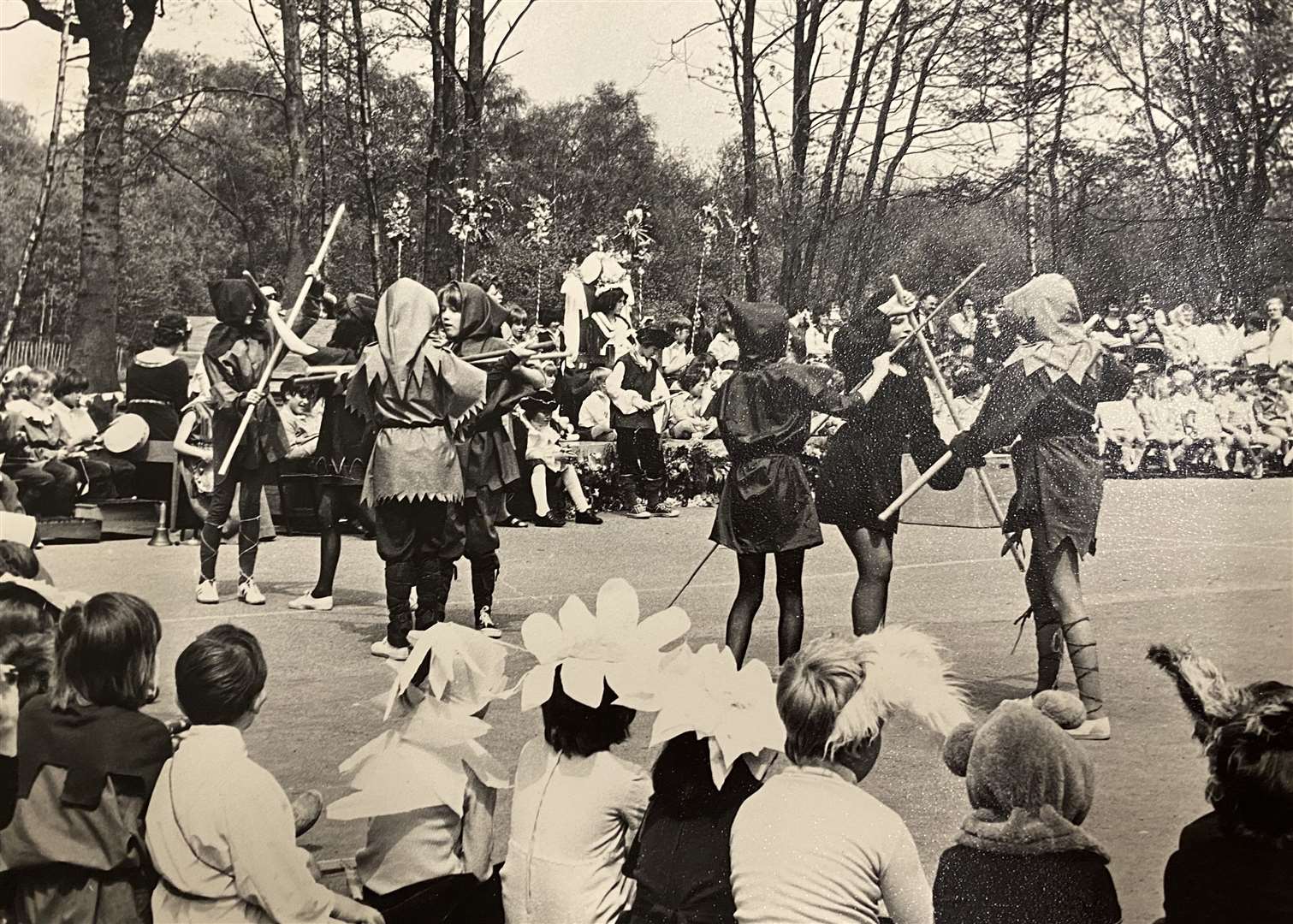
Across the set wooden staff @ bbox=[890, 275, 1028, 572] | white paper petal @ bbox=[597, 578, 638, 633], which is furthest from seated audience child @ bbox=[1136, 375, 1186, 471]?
white paper petal @ bbox=[597, 578, 638, 633]

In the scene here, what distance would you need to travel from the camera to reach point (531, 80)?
12.8ft

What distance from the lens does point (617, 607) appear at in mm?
3586

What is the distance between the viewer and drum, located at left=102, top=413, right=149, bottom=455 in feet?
12.9

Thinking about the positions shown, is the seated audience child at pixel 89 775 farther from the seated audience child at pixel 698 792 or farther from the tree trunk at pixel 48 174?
the tree trunk at pixel 48 174

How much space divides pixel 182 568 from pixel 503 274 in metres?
1.12

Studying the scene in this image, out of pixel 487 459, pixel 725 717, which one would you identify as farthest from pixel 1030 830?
pixel 487 459

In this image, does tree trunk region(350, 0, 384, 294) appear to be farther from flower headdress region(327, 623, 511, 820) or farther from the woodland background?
flower headdress region(327, 623, 511, 820)

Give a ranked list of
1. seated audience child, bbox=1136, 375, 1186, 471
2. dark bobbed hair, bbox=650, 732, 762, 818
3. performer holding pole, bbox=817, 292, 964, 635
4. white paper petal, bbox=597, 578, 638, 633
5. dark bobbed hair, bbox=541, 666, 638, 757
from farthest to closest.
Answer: performer holding pole, bbox=817, 292, 964, 635
seated audience child, bbox=1136, 375, 1186, 471
white paper petal, bbox=597, 578, 638, 633
dark bobbed hair, bbox=541, 666, 638, 757
dark bobbed hair, bbox=650, 732, 762, 818

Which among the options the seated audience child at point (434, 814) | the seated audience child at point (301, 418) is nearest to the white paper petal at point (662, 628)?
the seated audience child at point (434, 814)

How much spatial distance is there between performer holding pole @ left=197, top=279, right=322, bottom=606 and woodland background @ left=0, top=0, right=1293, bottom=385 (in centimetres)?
12

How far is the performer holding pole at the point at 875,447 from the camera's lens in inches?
150

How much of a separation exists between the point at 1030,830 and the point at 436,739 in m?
1.24

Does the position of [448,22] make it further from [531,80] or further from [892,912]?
[892,912]

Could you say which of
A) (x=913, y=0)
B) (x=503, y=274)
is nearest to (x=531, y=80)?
(x=503, y=274)
